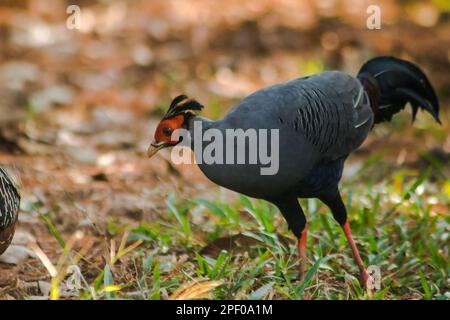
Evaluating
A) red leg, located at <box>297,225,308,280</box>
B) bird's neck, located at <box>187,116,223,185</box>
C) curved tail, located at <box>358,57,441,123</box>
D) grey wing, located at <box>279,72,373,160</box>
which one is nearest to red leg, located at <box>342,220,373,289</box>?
red leg, located at <box>297,225,308,280</box>

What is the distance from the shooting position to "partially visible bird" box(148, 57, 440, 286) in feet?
12.4

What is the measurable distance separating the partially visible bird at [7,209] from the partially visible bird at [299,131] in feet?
2.45

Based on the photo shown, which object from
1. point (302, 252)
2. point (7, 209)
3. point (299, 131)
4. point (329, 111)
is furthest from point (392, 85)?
point (7, 209)

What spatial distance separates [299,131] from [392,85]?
1012 mm

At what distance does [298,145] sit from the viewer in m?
3.88

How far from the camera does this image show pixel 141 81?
792cm

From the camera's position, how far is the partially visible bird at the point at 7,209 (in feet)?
12.9

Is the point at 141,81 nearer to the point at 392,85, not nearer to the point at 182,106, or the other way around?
the point at 392,85

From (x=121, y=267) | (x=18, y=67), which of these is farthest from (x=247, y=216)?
(x=18, y=67)

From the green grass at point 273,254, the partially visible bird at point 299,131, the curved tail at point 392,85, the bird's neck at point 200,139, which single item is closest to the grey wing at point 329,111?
the partially visible bird at point 299,131

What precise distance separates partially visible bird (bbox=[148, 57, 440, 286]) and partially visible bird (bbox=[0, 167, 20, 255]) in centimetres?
75

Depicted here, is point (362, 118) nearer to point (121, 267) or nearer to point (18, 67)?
point (121, 267)

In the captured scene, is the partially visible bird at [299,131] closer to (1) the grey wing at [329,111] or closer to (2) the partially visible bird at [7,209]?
(1) the grey wing at [329,111]

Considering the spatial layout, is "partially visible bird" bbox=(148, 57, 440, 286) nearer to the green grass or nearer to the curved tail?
the curved tail
